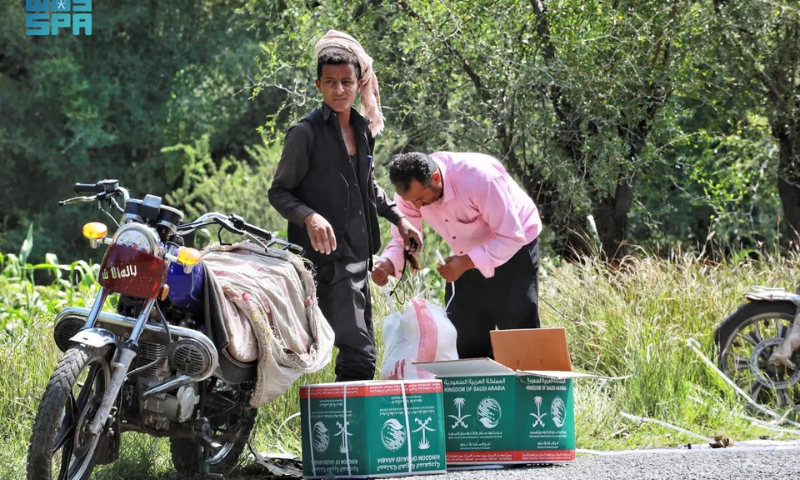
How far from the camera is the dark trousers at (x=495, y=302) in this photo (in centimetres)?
570

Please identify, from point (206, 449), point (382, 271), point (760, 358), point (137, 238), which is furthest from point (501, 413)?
point (760, 358)

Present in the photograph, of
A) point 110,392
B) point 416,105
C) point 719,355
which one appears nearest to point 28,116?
point 416,105

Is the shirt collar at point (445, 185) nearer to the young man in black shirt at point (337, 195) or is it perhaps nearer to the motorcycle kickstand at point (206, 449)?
the young man in black shirt at point (337, 195)

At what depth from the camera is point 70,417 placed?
4.10 metres

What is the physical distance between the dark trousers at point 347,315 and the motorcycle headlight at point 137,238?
1262mm

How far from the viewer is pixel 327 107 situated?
527cm

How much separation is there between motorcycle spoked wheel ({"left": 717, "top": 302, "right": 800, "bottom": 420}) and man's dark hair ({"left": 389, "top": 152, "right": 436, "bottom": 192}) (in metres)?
3.00

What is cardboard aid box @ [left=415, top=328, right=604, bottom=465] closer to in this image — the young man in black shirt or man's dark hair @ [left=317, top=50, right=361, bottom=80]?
the young man in black shirt

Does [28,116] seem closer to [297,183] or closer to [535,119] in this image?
[535,119]

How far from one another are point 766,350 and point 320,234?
12.6 ft

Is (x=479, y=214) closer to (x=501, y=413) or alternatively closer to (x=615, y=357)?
(x=501, y=413)

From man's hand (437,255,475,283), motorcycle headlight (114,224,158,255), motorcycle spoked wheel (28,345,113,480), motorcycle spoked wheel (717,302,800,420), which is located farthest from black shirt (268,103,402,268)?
motorcycle spoked wheel (717,302,800,420)

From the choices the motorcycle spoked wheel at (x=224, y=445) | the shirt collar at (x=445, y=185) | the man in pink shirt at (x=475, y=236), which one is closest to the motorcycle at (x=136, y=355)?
the motorcycle spoked wheel at (x=224, y=445)

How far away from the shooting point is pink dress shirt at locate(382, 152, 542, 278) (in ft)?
17.8
